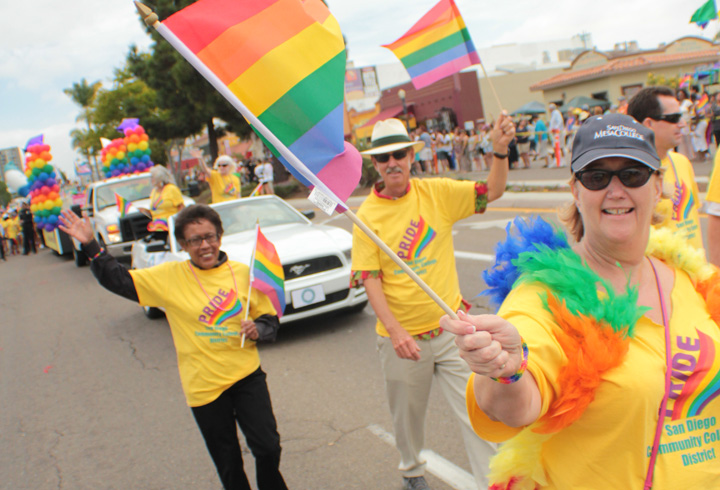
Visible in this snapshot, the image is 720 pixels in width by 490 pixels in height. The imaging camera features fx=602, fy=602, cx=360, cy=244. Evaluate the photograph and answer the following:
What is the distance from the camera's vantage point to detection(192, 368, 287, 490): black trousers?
3.25 metres

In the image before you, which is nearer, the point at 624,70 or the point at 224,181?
the point at 224,181

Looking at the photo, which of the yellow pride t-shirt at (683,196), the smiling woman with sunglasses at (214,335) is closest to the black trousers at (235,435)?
the smiling woman with sunglasses at (214,335)

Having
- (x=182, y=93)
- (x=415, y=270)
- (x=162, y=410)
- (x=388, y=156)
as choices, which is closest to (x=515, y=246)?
(x=415, y=270)

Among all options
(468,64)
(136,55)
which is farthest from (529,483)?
(136,55)

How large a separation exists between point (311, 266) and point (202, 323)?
11.6 ft

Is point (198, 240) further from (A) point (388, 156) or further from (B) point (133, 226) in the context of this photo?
(B) point (133, 226)

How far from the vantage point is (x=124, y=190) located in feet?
47.4

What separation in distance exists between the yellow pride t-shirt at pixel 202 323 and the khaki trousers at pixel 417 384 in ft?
2.64

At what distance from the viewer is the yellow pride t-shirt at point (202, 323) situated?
3.29 m

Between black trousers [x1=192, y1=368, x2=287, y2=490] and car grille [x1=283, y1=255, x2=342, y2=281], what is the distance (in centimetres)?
341

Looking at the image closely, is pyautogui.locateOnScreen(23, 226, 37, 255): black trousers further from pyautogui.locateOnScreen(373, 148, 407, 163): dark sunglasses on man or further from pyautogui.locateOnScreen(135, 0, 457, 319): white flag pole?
pyautogui.locateOnScreen(135, 0, 457, 319): white flag pole

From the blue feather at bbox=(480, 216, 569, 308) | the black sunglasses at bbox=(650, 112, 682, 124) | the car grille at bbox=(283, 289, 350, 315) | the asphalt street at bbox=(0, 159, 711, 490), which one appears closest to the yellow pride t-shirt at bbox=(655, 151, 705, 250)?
the black sunglasses at bbox=(650, 112, 682, 124)

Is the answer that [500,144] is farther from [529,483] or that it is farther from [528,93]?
[528,93]

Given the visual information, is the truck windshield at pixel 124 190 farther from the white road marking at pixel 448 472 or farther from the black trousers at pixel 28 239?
the black trousers at pixel 28 239
